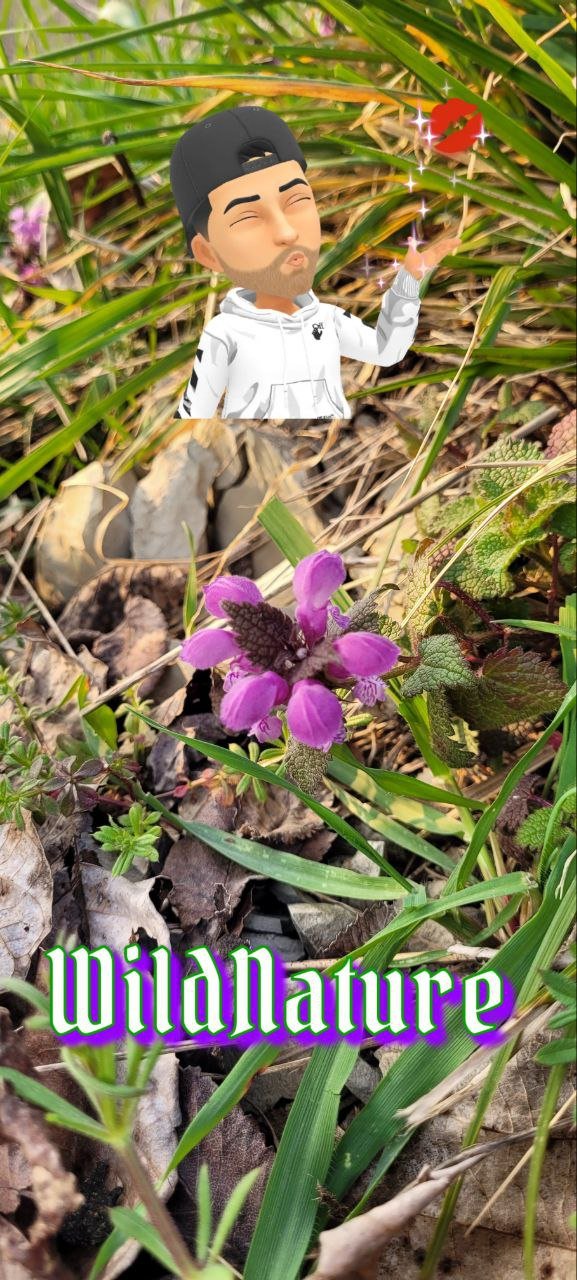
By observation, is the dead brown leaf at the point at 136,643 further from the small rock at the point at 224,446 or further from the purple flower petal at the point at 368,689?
the purple flower petal at the point at 368,689

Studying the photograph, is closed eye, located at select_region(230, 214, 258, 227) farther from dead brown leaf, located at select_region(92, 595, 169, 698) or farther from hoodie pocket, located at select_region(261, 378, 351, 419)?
dead brown leaf, located at select_region(92, 595, 169, 698)

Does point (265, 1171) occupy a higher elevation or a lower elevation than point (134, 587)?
lower

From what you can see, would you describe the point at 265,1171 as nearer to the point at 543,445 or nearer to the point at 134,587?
the point at 134,587

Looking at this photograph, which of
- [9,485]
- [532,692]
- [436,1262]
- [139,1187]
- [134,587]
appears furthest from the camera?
[134,587]

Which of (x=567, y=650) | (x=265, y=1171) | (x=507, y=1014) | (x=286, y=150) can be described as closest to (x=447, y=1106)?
(x=507, y=1014)

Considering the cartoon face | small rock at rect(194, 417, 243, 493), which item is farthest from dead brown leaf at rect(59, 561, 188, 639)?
the cartoon face

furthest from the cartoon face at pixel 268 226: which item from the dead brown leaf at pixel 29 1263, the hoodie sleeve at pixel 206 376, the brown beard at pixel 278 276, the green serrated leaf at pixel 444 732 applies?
the dead brown leaf at pixel 29 1263
